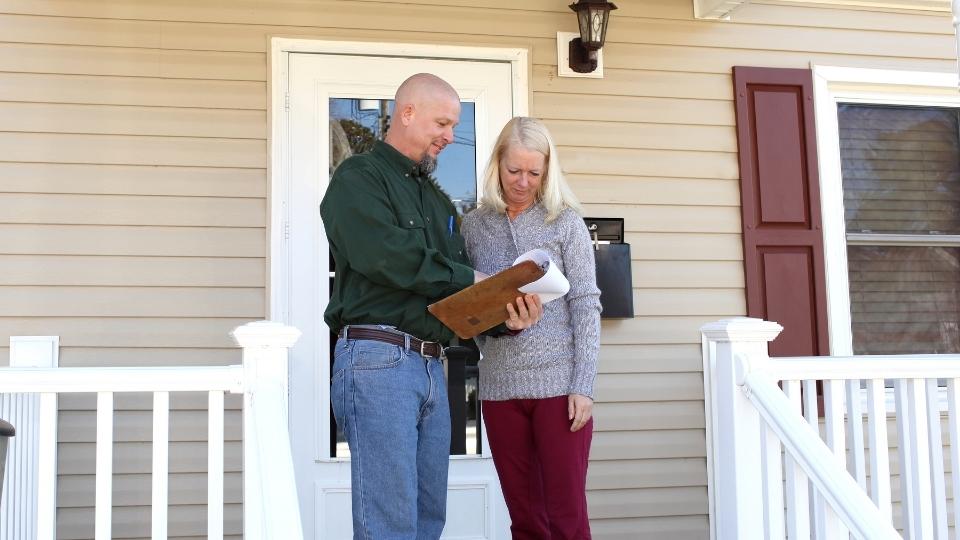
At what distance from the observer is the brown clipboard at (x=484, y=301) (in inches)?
80.9

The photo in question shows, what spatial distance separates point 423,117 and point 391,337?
0.57m

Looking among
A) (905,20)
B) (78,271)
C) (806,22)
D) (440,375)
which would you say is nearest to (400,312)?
(440,375)

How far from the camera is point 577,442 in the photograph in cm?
→ 242

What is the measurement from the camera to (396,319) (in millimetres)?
2156

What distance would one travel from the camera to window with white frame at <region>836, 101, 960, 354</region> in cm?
404

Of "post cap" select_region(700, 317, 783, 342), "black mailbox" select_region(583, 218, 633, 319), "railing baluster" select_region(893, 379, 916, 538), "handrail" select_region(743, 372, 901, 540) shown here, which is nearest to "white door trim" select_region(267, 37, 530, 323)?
"black mailbox" select_region(583, 218, 633, 319)

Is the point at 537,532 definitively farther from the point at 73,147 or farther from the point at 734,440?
the point at 73,147

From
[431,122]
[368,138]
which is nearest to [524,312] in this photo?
[431,122]

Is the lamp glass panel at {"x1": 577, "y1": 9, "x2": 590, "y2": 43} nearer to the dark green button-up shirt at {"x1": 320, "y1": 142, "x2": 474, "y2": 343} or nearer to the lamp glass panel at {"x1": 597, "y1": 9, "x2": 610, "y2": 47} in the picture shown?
the lamp glass panel at {"x1": 597, "y1": 9, "x2": 610, "y2": 47}

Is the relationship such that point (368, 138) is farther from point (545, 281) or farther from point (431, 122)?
point (545, 281)

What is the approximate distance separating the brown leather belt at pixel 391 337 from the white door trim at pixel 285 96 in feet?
4.29

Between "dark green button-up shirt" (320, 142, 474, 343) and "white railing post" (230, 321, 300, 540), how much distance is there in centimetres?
15

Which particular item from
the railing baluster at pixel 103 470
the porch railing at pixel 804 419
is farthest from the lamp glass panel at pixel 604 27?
the railing baluster at pixel 103 470

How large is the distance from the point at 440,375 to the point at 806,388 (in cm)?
123
